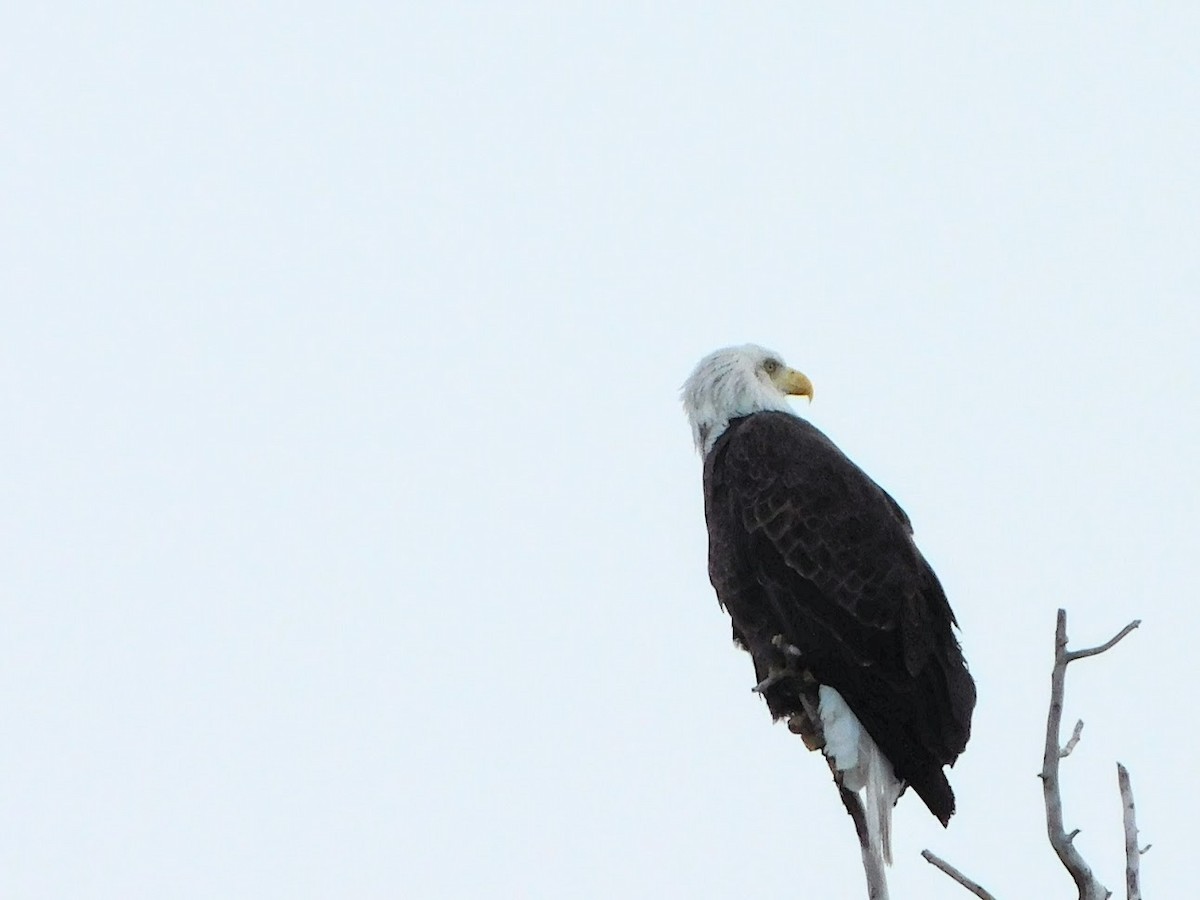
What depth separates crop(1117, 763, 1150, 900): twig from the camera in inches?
173

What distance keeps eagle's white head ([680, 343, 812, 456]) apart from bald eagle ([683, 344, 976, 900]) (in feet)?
1.41

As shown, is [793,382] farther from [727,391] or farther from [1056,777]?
[1056,777]

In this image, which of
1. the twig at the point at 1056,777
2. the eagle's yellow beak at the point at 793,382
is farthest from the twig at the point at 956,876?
the eagle's yellow beak at the point at 793,382

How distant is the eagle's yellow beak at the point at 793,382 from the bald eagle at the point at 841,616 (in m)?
0.89

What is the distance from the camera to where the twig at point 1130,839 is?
4395 mm

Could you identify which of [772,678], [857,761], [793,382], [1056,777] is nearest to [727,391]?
[793,382]

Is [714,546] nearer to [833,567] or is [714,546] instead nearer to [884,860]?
[833,567]

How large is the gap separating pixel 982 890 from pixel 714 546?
101 inches

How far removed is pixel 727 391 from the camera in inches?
300

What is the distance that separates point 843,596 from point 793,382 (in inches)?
65.3

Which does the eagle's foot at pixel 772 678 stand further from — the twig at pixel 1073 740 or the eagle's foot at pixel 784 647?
the twig at pixel 1073 740

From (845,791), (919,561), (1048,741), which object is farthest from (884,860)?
(1048,741)

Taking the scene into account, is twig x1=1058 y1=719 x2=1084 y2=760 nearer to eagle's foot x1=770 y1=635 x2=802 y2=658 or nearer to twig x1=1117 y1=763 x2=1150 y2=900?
twig x1=1117 y1=763 x2=1150 y2=900

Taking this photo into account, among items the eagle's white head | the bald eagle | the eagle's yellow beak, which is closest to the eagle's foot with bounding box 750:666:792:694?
the bald eagle
